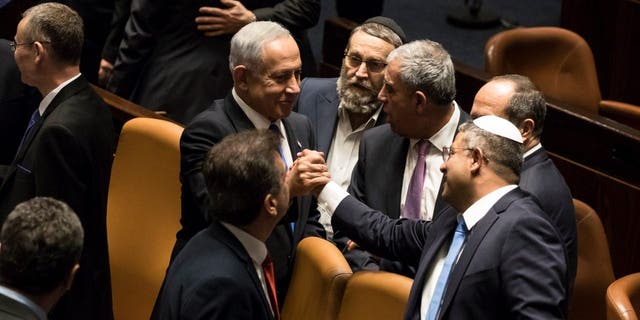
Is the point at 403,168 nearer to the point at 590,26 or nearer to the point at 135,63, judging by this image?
the point at 135,63

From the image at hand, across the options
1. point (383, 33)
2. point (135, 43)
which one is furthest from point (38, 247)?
point (135, 43)

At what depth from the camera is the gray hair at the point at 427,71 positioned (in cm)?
343

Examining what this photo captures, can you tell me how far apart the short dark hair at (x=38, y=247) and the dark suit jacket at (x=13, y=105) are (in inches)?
51.6

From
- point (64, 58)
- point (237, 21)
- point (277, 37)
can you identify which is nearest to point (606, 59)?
point (237, 21)

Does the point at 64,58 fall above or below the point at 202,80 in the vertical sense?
above

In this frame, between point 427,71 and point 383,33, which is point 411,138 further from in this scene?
point 383,33

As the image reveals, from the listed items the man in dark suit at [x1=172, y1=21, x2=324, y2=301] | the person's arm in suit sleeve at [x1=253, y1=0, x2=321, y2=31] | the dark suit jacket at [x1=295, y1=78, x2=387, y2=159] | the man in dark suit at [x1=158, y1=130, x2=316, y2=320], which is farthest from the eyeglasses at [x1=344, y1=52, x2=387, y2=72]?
the man in dark suit at [x1=158, y1=130, x2=316, y2=320]

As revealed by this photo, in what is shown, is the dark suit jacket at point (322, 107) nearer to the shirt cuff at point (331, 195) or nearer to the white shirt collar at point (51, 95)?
the shirt cuff at point (331, 195)

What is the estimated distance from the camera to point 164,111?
14.7ft

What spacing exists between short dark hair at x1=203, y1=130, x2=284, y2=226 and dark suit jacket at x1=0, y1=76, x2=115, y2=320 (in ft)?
2.48

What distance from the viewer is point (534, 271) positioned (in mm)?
2633

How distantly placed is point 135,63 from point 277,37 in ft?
4.46

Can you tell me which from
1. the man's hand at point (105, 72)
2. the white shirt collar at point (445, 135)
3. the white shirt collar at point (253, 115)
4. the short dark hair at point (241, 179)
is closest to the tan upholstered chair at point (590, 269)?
the white shirt collar at point (445, 135)

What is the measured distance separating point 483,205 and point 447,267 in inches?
7.2
